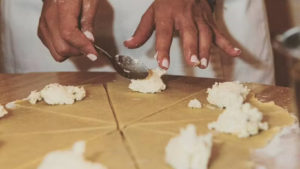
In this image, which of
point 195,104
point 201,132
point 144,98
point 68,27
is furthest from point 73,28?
point 201,132

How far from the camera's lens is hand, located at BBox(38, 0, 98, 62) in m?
1.42

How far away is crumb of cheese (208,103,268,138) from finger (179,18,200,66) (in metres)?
0.27

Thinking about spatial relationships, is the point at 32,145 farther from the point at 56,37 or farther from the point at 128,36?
the point at 128,36

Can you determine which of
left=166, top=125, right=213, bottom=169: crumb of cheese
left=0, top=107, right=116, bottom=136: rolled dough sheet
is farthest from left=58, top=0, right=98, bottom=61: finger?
left=166, top=125, right=213, bottom=169: crumb of cheese

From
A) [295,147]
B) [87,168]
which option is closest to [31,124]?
[87,168]

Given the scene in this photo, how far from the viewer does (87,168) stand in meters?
0.90

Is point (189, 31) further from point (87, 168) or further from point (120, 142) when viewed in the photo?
point (87, 168)

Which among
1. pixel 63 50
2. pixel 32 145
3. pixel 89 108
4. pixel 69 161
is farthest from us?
pixel 63 50

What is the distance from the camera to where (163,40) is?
1.38 m

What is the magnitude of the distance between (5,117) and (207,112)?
490 millimetres

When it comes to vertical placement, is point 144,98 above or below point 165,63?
below

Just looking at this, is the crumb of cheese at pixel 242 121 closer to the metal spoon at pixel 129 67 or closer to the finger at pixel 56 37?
the metal spoon at pixel 129 67

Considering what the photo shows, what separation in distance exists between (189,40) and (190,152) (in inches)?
20.1

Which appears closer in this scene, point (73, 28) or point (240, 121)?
point (240, 121)
